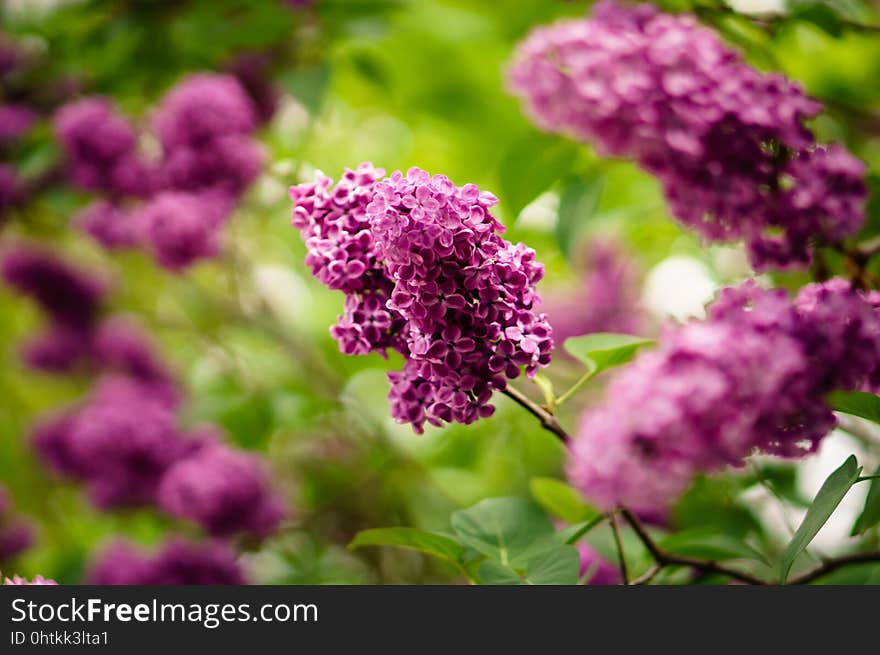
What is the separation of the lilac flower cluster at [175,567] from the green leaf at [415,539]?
0.83m

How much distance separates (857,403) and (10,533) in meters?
1.95

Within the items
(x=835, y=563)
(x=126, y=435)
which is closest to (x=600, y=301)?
(x=126, y=435)

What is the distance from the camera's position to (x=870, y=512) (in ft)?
3.01

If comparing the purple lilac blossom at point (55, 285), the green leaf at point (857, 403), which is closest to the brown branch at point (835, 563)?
the green leaf at point (857, 403)

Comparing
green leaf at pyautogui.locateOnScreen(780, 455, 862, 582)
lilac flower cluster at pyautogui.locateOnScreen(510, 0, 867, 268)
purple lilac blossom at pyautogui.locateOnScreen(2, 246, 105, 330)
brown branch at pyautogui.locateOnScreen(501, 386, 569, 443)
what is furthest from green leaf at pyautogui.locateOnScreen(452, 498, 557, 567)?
purple lilac blossom at pyautogui.locateOnScreen(2, 246, 105, 330)

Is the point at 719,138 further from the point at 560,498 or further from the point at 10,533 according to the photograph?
the point at 10,533

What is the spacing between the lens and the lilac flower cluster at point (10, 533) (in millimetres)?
2051

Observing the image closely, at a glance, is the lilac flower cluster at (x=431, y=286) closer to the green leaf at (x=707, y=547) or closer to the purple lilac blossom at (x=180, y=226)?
the green leaf at (x=707, y=547)

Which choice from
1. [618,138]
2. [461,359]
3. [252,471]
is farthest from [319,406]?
[461,359]

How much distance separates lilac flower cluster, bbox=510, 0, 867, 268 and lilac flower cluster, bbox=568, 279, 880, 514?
1.03 feet

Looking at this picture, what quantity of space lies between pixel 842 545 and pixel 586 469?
95 cm

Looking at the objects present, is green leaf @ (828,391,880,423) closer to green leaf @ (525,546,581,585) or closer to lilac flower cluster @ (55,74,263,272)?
green leaf @ (525,546,581,585)

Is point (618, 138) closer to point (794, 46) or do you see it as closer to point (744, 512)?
point (744, 512)

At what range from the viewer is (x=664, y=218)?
75.2 inches
